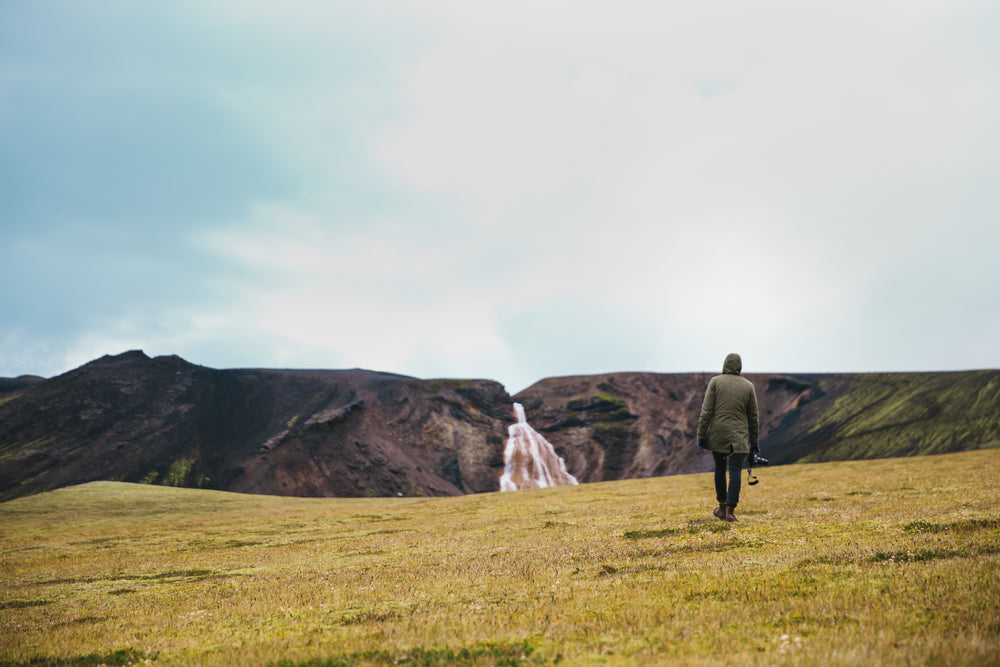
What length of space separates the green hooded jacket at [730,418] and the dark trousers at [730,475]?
0.26 meters

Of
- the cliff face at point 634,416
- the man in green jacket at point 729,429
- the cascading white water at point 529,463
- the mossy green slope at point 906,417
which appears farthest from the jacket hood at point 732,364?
the cascading white water at point 529,463

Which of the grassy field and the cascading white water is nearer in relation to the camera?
the grassy field

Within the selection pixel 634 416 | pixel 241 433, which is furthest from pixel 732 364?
pixel 634 416

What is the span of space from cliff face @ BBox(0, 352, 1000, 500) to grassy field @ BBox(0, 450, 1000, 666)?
7363 centimetres

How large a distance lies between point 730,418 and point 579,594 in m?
8.22

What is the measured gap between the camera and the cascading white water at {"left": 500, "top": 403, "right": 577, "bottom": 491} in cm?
11675

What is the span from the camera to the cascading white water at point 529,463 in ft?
383

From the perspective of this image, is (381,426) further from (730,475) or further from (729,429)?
(729,429)

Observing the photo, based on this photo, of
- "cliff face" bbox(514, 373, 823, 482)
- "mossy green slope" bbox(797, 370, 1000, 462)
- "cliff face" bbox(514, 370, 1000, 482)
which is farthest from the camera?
"cliff face" bbox(514, 373, 823, 482)

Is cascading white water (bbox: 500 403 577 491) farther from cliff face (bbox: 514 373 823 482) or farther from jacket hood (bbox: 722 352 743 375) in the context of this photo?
jacket hood (bbox: 722 352 743 375)

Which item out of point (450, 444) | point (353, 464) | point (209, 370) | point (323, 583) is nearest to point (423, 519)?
point (323, 583)

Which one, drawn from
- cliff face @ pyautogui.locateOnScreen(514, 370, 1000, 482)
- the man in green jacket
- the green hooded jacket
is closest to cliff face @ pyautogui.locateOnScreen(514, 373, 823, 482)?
cliff face @ pyautogui.locateOnScreen(514, 370, 1000, 482)

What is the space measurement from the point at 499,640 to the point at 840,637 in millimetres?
3488

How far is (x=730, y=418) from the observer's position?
15680 mm
